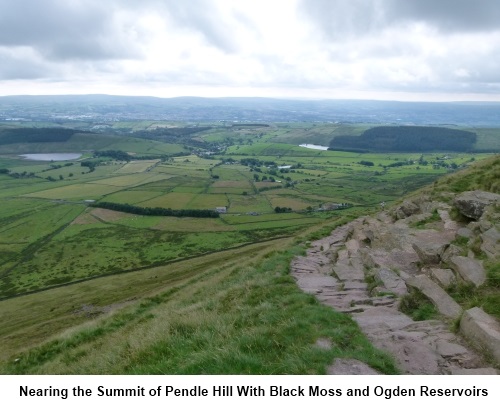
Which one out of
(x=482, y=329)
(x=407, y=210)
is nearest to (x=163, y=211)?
(x=407, y=210)

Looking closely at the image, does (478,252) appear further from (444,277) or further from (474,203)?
(474,203)

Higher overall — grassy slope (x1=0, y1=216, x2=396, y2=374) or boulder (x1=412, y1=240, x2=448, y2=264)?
boulder (x1=412, y1=240, x2=448, y2=264)

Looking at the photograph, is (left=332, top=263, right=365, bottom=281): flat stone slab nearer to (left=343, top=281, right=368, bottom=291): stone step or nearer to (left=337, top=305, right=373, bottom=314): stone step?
(left=343, top=281, right=368, bottom=291): stone step

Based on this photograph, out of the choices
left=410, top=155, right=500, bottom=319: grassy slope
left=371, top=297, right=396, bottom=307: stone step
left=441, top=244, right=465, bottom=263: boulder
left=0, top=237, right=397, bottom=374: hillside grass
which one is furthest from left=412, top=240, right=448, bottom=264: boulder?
left=0, top=237, right=397, bottom=374: hillside grass

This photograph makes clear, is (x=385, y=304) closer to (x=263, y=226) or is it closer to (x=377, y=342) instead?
(x=377, y=342)

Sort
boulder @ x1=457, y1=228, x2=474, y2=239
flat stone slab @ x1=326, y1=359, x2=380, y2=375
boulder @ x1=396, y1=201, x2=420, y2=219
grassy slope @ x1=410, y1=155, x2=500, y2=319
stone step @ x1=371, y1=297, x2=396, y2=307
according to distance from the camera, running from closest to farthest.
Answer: flat stone slab @ x1=326, y1=359, x2=380, y2=375 → grassy slope @ x1=410, y1=155, x2=500, y2=319 → stone step @ x1=371, y1=297, x2=396, y2=307 → boulder @ x1=457, y1=228, x2=474, y2=239 → boulder @ x1=396, y1=201, x2=420, y2=219
